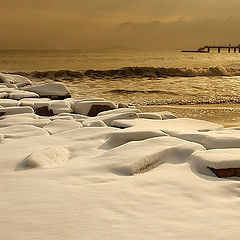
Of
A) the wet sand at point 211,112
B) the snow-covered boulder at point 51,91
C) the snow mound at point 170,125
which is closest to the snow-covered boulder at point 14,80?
the snow-covered boulder at point 51,91

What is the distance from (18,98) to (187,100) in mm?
3555

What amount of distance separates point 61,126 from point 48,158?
1051 mm

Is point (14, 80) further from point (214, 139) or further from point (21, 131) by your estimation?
point (214, 139)

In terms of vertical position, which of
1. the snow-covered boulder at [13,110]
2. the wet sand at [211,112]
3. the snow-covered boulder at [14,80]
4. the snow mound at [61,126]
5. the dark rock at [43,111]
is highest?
the snow-covered boulder at [14,80]

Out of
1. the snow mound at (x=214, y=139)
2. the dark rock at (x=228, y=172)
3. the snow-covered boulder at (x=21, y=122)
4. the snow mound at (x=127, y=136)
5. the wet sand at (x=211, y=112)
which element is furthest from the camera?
the wet sand at (x=211, y=112)

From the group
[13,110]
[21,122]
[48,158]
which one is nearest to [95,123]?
[21,122]

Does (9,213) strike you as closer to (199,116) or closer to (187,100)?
(199,116)

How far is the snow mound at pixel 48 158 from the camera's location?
185 centimetres

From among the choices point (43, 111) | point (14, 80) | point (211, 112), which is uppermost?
point (14, 80)

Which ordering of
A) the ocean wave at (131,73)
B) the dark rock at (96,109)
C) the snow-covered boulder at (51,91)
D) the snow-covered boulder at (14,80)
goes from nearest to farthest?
1. the dark rock at (96,109)
2. the snow-covered boulder at (51,91)
3. the snow-covered boulder at (14,80)
4. the ocean wave at (131,73)

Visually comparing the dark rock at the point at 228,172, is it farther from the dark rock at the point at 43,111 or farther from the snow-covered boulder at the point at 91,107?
the dark rock at the point at 43,111

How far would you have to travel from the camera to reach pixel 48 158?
1936 millimetres

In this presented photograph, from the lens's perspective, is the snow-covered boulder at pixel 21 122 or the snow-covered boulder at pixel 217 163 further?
the snow-covered boulder at pixel 21 122

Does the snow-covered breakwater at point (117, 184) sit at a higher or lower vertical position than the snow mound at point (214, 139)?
lower
